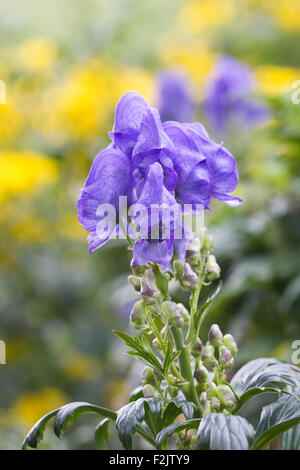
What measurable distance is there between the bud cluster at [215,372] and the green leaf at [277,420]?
0.04 meters

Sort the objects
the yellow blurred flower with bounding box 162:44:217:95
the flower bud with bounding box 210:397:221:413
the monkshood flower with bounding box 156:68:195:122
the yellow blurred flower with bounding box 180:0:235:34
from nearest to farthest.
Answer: the flower bud with bounding box 210:397:221:413
the monkshood flower with bounding box 156:68:195:122
the yellow blurred flower with bounding box 162:44:217:95
the yellow blurred flower with bounding box 180:0:235:34

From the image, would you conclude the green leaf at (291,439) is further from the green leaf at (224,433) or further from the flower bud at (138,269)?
the flower bud at (138,269)

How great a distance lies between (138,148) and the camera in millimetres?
636

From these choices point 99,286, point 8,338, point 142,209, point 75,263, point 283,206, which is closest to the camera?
point 142,209

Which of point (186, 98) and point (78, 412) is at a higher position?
point (186, 98)

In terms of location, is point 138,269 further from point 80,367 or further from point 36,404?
point 80,367

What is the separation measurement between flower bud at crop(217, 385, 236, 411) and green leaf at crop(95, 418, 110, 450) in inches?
7.2

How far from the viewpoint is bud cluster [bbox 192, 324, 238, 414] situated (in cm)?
65

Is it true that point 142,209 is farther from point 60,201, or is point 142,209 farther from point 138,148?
point 60,201

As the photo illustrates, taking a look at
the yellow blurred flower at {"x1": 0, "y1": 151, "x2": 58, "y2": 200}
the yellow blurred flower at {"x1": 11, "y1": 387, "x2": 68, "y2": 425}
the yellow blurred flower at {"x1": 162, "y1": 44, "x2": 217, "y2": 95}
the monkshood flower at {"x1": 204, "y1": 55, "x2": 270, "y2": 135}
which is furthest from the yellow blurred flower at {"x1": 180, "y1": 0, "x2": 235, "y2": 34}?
the yellow blurred flower at {"x1": 11, "y1": 387, "x2": 68, "y2": 425}

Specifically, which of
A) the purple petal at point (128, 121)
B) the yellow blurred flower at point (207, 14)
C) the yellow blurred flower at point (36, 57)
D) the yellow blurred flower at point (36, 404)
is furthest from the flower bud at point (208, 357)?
the yellow blurred flower at point (207, 14)

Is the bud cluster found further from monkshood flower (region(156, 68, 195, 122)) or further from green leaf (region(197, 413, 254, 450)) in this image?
monkshood flower (region(156, 68, 195, 122))

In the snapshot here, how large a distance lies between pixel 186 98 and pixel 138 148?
1.95m

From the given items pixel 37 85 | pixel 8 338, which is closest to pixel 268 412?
pixel 8 338
